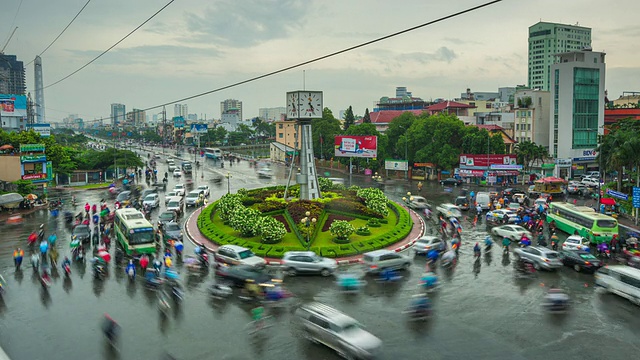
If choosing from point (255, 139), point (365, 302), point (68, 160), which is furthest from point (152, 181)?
point (255, 139)

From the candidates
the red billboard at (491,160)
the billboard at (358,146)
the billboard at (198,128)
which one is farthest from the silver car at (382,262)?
the billboard at (198,128)

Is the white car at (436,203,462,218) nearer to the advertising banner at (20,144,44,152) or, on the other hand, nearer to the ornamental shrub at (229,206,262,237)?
the ornamental shrub at (229,206,262,237)

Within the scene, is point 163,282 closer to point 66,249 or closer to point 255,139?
point 66,249

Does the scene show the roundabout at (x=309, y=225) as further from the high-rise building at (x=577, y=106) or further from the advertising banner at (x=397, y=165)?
the high-rise building at (x=577, y=106)

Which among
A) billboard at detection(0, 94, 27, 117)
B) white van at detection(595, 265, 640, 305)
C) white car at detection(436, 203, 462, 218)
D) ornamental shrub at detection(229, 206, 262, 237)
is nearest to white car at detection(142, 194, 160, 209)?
ornamental shrub at detection(229, 206, 262, 237)

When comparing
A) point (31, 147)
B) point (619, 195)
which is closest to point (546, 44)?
point (619, 195)

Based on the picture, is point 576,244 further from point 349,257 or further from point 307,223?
point 307,223
